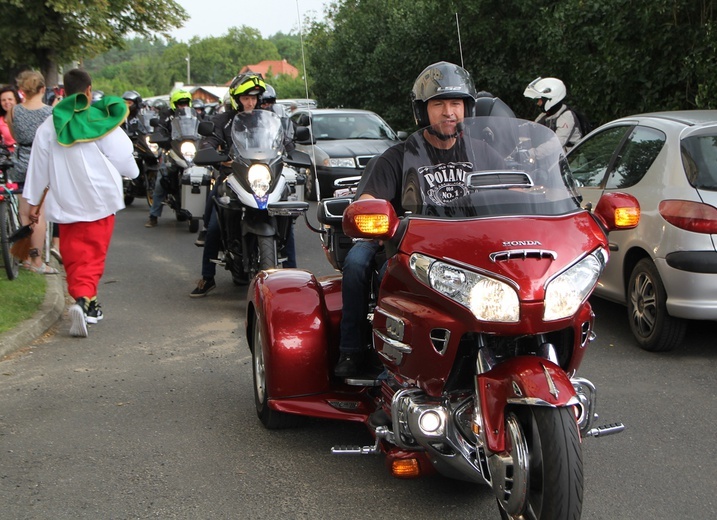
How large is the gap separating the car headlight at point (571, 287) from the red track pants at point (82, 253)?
16.6 ft

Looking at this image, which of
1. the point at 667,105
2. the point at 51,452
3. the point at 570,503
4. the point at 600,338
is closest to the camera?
the point at 570,503

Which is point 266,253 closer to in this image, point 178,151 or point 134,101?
point 178,151

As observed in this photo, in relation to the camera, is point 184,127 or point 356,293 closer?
point 356,293

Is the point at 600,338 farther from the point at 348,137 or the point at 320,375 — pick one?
A: the point at 348,137

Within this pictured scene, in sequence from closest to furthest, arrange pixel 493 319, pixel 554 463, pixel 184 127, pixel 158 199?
pixel 554 463 → pixel 493 319 → pixel 184 127 → pixel 158 199

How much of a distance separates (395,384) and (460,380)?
50cm

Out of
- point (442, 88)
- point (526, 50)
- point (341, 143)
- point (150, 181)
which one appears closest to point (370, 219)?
point (442, 88)

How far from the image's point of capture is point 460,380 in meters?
4.01

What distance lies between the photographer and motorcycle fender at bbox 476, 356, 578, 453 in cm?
351

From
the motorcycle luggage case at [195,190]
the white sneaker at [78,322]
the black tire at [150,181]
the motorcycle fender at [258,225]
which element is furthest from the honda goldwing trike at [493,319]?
the black tire at [150,181]

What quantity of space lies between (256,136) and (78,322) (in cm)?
230

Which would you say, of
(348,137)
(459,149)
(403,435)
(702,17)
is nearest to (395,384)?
(403,435)

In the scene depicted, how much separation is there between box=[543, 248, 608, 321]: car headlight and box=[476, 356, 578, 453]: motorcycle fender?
0.19 m

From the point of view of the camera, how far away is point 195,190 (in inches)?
458
